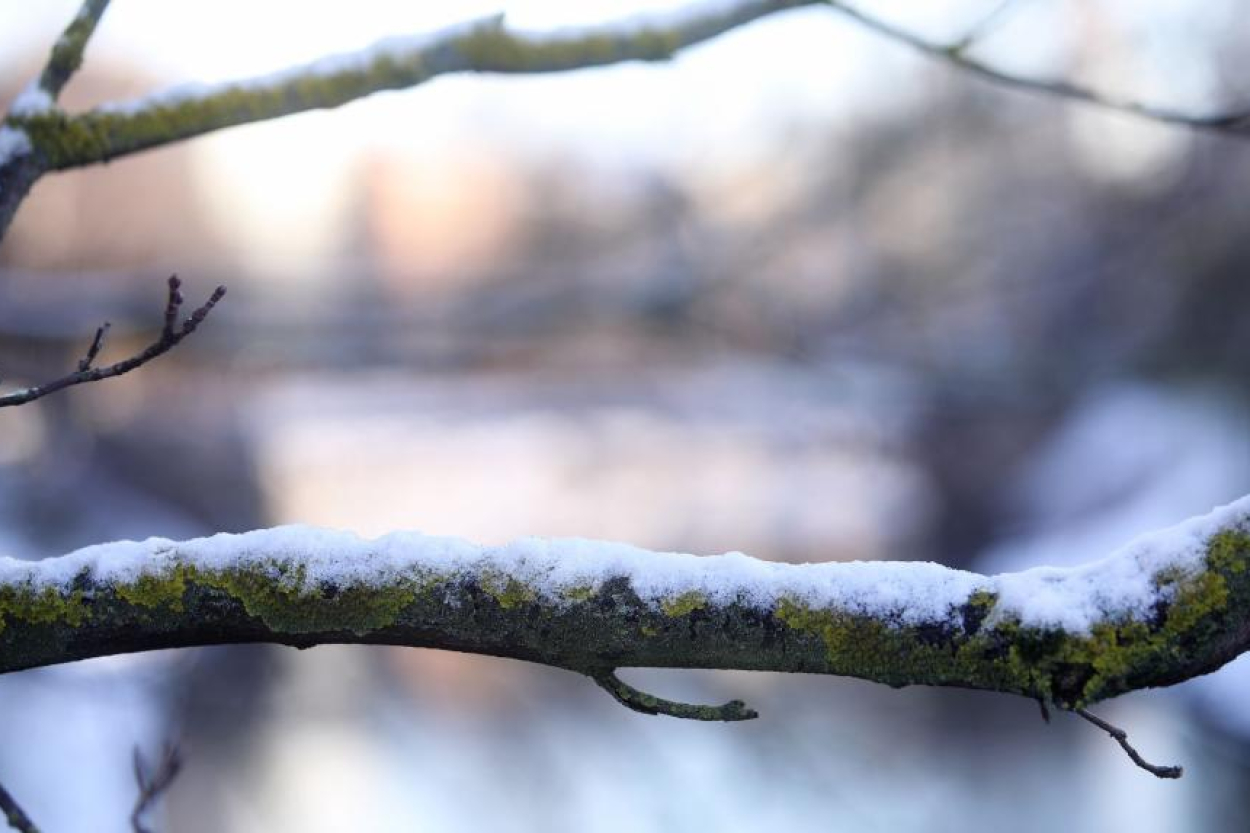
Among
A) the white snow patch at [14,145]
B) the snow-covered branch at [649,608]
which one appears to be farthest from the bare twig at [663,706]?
the white snow patch at [14,145]

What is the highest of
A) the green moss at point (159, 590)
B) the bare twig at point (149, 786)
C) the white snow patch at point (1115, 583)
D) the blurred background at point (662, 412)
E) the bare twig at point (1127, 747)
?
the green moss at point (159, 590)

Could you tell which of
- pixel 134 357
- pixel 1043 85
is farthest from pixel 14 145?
pixel 1043 85

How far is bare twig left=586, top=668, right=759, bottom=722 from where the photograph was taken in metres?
0.93

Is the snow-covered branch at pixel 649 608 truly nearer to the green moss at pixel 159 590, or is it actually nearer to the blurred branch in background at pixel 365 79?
the green moss at pixel 159 590

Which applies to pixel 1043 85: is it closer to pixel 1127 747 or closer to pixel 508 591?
pixel 1127 747

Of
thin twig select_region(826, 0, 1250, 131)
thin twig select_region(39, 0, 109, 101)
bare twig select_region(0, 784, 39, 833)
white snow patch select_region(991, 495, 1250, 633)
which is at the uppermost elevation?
thin twig select_region(39, 0, 109, 101)

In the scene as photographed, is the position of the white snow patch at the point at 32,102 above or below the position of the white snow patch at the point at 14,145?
above

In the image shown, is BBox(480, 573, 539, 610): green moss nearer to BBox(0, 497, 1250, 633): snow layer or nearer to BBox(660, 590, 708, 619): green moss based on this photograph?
BBox(0, 497, 1250, 633): snow layer

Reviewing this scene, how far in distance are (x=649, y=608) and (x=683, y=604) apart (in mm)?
29

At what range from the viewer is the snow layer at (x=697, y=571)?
91 centimetres

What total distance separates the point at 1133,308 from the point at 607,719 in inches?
205

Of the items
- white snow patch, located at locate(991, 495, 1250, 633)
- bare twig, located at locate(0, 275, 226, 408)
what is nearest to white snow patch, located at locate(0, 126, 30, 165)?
bare twig, located at locate(0, 275, 226, 408)

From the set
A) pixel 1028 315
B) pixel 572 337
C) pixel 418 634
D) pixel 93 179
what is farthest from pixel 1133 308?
pixel 418 634

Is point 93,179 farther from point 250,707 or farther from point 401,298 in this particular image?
point 250,707
